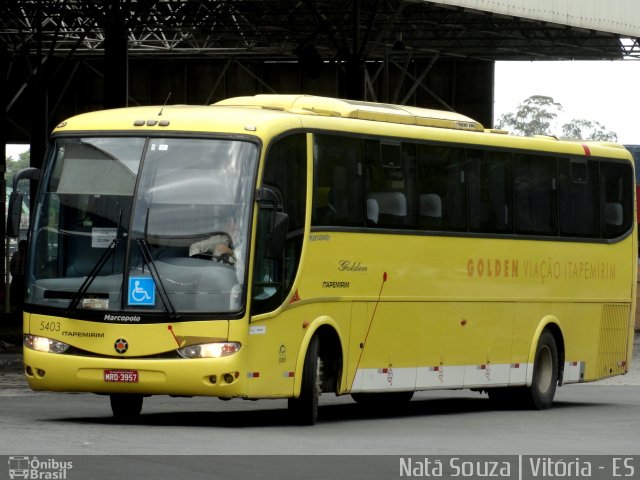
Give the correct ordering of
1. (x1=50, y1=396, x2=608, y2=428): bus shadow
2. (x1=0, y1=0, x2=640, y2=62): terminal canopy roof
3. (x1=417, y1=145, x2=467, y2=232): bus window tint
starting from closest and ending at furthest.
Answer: (x1=50, y1=396, x2=608, y2=428): bus shadow
(x1=417, y1=145, x2=467, y2=232): bus window tint
(x1=0, y1=0, x2=640, y2=62): terminal canopy roof

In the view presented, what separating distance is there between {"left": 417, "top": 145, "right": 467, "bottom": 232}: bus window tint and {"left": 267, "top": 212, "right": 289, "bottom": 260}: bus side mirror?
10.5 ft

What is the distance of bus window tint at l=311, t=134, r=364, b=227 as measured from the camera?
679 inches

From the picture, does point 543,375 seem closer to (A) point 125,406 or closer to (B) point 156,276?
(A) point 125,406

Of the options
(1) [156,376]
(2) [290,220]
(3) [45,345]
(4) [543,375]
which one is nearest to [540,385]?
(4) [543,375]

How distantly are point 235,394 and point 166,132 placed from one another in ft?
8.34

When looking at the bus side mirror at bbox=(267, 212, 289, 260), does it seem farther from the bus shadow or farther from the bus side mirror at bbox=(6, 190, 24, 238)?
the bus side mirror at bbox=(6, 190, 24, 238)

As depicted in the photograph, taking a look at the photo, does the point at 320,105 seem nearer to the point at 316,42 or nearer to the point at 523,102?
the point at 316,42

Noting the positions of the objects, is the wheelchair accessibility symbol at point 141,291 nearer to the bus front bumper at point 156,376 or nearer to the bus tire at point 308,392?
the bus front bumper at point 156,376

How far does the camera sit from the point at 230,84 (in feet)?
196

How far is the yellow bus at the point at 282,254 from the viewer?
52.3ft

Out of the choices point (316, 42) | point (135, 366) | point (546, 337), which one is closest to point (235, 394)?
point (135, 366)

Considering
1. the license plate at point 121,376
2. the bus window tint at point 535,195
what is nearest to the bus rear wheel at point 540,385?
the bus window tint at point 535,195

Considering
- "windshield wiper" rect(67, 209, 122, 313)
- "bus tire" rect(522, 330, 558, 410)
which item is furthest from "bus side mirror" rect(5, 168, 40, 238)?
"bus tire" rect(522, 330, 558, 410)

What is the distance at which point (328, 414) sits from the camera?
19.8m
